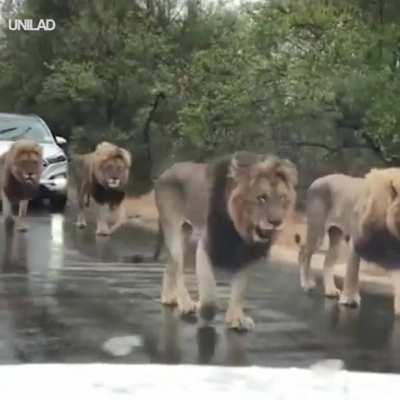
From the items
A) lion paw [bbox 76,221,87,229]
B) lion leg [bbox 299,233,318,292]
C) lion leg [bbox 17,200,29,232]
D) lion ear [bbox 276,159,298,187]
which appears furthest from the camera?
lion paw [bbox 76,221,87,229]

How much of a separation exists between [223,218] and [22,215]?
177 centimetres

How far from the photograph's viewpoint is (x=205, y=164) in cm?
749

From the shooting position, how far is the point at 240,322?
23.7ft

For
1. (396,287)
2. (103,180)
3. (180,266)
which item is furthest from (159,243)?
(396,287)

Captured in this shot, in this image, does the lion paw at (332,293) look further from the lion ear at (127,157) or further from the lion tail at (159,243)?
the lion ear at (127,157)

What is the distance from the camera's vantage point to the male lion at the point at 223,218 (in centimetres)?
708

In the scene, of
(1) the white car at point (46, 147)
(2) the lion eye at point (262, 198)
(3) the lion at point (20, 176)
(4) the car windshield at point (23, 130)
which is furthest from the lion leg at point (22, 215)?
(2) the lion eye at point (262, 198)

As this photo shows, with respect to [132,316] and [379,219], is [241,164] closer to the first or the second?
[379,219]

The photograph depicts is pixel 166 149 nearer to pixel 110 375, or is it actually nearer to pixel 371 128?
pixel 371 128

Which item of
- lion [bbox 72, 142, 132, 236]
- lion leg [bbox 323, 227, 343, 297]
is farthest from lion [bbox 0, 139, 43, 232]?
lion leg [bbox 323, 227, 343, 297]

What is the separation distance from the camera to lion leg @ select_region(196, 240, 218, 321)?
7301 mm

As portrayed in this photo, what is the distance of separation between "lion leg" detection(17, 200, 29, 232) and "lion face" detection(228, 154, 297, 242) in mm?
1796

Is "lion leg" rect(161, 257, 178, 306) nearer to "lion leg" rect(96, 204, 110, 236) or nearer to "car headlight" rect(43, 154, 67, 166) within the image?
"lion leg" rect(96, 204, 110, 236)

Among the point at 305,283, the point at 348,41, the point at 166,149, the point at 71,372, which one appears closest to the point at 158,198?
the point at 166,149
